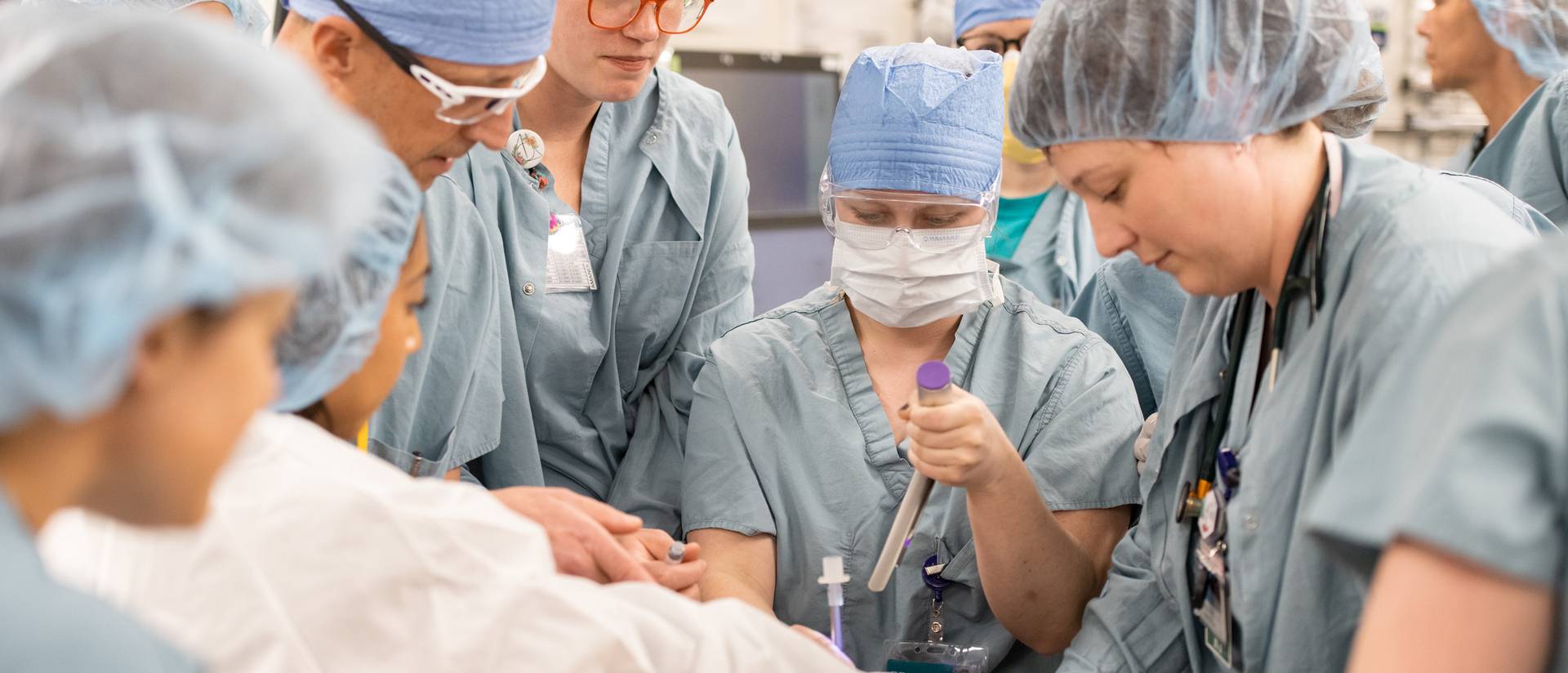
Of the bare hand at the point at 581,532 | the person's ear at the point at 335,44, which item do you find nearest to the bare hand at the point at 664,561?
the bare hand at the point at 581,532

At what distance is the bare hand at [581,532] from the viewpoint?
152 cm

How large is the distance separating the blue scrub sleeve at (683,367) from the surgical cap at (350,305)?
84 centimetres

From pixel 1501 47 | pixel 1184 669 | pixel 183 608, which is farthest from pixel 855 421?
pixel 1501 47

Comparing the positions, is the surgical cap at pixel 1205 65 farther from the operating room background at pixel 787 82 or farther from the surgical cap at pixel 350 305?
the operating room background at pixel 787 82

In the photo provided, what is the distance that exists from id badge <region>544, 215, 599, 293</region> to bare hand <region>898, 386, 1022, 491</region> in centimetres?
70

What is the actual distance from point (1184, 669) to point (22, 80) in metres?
1.40

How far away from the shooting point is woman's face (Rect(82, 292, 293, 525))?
76 centimetres

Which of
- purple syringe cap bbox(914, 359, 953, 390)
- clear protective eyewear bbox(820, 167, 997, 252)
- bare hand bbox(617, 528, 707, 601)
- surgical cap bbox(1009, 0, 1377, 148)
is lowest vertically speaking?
bare hand bbox(617, 528, 707, 601)

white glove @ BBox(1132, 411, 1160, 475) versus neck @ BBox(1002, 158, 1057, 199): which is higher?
neck @ BBox(1002, 158, 1057, 199)

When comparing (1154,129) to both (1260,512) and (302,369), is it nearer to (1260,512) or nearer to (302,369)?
(1260,512)

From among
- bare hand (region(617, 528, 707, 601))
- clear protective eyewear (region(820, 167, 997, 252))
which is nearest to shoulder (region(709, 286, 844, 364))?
clear protective eyewear (region(820, 167, 997, 252))

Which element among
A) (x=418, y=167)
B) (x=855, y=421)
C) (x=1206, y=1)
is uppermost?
(x=1206, y=1)

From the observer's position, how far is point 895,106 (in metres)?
1.84

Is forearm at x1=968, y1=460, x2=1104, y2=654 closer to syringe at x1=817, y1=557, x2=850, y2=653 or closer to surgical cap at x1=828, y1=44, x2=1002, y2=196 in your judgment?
syringe at x1=817, y1=557, x2=850, y2=653
